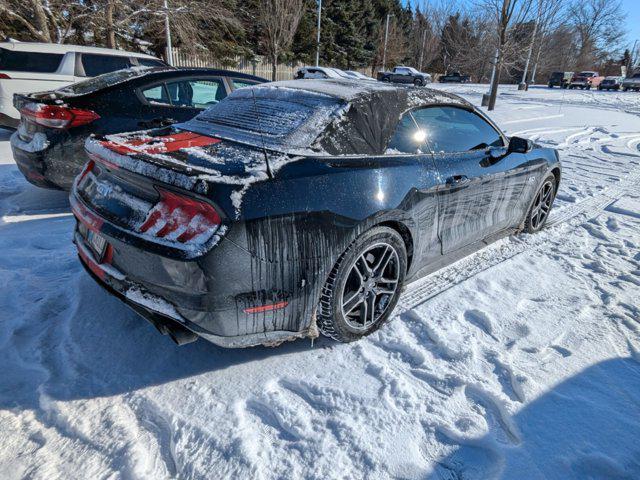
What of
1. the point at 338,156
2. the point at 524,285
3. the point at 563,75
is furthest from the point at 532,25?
the point at 563,75

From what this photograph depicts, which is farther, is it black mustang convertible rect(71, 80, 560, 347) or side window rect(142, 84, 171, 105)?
side window rect(142, 84, 171, 105)

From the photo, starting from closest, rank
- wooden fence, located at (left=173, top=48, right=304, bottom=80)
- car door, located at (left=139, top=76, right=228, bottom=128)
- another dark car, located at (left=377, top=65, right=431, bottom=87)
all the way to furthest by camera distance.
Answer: car door, located at (left=139, top=76, right=228, bottom=128)
wooden fence, located at (left=173, top=48, right=304, bottom=80)
another dark car, located at (left=377, top=65, right=431, bottom=87)

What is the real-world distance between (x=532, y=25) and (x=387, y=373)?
62.7 ft

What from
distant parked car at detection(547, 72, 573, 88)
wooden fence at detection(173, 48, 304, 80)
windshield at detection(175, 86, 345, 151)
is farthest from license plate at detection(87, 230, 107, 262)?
distant parked car at detection(547, 72, 573, 88)

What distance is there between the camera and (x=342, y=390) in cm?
217

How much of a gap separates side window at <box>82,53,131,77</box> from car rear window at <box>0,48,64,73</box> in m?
0.43

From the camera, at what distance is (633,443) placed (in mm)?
1963

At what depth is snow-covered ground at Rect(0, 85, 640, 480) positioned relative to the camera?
70.6 inches

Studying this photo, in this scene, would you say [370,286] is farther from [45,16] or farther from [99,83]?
[45,16]

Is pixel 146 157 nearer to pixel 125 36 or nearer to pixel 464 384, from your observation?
pixel 464 384

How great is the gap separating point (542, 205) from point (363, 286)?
3120mm

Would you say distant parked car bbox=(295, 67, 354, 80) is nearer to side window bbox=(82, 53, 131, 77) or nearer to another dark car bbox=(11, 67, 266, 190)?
side window bbox=(82, 53, 131, 77)

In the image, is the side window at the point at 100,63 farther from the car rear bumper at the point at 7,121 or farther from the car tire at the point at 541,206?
the car tire at the point at 541,206

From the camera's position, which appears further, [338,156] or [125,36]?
[125,36]
